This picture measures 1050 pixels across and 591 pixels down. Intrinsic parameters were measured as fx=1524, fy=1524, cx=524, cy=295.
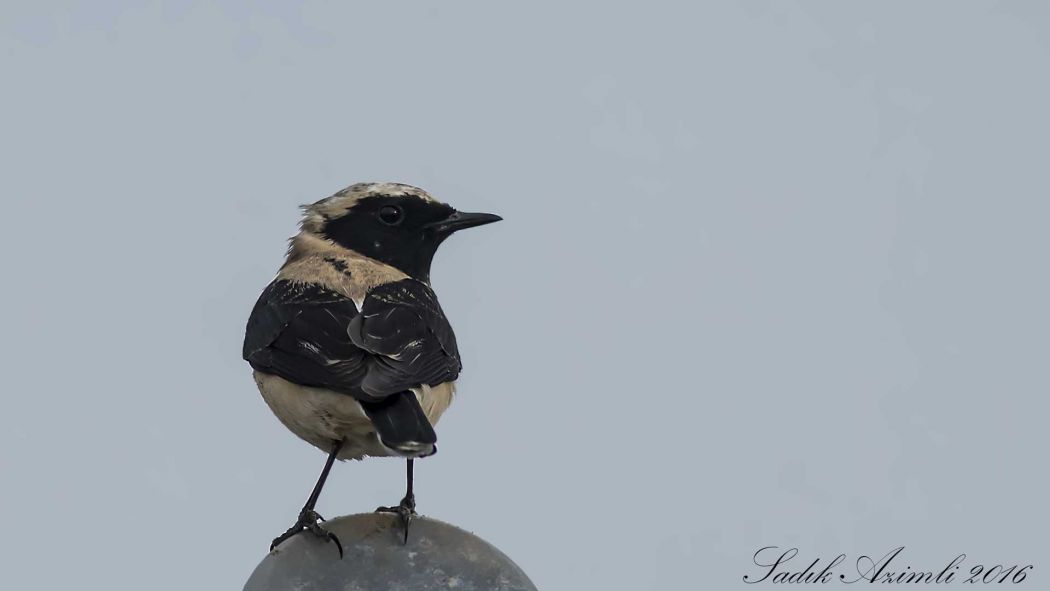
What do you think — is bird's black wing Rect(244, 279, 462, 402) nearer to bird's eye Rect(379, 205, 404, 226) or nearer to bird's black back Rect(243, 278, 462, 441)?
bird's black back Rect(243, 278, 462, 441)

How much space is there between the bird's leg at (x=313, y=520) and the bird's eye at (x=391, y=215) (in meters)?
2.27

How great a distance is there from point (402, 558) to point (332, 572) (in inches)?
13.9

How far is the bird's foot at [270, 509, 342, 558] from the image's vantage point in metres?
7.82

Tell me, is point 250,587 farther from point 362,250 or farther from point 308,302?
point 362,250

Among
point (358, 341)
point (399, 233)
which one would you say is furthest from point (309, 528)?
point (399, 233)

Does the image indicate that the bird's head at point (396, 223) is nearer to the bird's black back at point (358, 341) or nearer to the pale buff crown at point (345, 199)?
the pale buff crown at point (345, 199)

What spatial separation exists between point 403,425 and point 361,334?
3.26ft

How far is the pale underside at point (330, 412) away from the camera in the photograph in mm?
8695

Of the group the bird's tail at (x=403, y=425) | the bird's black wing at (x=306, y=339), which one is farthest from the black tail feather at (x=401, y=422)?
the bird's black wing at (x=306, y=339)

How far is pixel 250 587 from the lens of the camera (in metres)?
7.57

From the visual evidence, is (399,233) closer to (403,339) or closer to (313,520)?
(403,339)

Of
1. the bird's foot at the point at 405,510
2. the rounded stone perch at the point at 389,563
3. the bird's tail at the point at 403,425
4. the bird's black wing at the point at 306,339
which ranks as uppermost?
the bird's black wing at the point at 306,339

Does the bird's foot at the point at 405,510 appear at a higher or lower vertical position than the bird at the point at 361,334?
lower

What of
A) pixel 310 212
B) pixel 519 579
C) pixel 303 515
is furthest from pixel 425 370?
pixel 310 212
